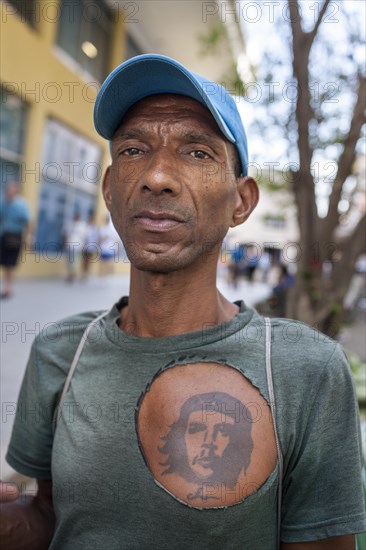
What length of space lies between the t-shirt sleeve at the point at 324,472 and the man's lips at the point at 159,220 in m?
0.52

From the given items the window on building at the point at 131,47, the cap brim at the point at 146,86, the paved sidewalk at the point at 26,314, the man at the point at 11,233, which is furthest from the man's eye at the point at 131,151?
the window on building at the point at 131,47

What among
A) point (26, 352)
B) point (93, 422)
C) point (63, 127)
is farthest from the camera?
point (63, 127)

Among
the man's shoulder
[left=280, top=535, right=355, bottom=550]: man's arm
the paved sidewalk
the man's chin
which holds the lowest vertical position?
the paved sidewalk

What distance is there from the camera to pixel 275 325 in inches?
56.0

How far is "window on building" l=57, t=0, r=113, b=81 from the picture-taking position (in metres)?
12.4

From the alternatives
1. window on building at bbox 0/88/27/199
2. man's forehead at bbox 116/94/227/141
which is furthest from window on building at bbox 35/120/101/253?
man's forehead at bbox 116/94/227/141

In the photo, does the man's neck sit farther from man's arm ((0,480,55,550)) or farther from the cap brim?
man's arm ((0,480,55,550))

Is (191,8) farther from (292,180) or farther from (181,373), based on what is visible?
(181,373)

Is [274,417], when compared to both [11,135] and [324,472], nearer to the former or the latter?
[324,472]

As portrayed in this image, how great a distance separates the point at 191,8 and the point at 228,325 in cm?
Answer: 1409

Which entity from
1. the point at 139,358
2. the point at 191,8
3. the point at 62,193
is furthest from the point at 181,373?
the point at 191,8

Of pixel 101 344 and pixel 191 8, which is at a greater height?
pixel 191 8

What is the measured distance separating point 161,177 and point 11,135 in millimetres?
10248

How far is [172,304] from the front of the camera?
1.43 metres
